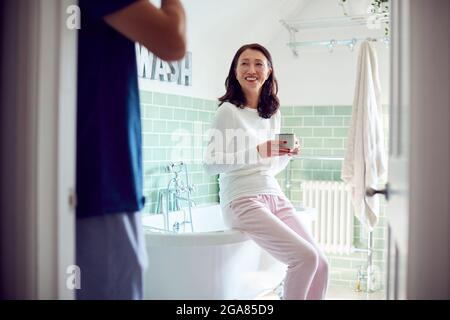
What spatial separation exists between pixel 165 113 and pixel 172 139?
0.18 m

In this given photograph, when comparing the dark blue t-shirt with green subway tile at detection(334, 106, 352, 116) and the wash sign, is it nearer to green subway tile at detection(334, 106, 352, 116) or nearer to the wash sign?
the wash sign

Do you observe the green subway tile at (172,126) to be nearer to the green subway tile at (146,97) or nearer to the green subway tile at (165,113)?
the green subway tile at (165,113)

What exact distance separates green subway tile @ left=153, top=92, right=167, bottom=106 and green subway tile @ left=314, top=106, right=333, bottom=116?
1.34 meters

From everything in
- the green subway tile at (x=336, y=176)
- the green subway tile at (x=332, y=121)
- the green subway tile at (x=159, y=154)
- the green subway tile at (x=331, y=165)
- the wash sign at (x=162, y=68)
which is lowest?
the green subway tile at (x=336, y=176)

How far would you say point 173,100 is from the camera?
11.0 feet

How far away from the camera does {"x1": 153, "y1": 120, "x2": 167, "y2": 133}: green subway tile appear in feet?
10.5

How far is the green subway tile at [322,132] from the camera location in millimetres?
4016

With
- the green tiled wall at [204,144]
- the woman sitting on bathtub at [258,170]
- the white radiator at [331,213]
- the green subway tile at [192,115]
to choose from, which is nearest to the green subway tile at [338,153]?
the green tiled wall at [204,144]

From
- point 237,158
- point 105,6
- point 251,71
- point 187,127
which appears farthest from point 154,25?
point 187,127

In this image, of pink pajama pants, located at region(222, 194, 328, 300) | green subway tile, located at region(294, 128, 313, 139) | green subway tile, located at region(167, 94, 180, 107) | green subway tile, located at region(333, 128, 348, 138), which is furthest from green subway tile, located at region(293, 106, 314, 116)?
pink pajama pants, located at region(222, 194, 328, 300)

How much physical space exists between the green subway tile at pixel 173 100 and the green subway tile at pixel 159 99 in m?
0.04

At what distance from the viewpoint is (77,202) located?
1.25 meters
